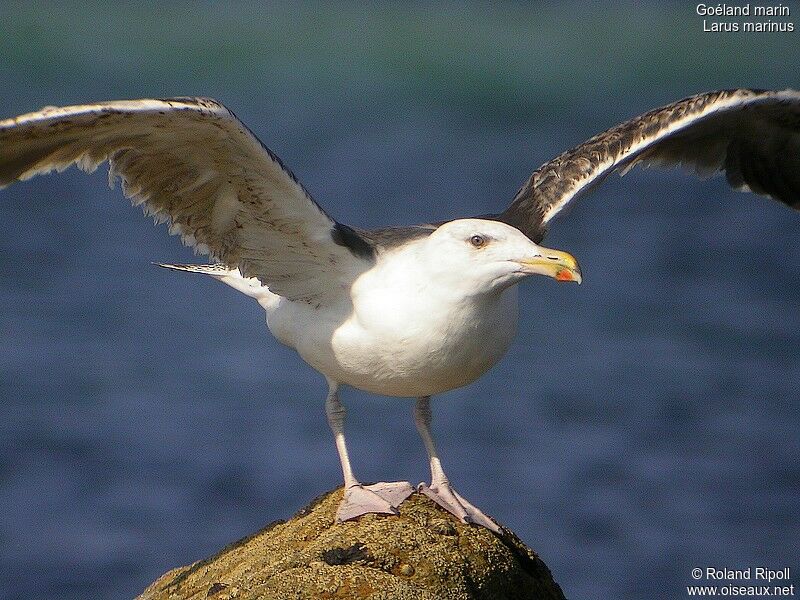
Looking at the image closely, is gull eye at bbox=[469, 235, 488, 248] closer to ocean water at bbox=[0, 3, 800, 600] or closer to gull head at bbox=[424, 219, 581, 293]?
gull head at bbox=[424, 219, 581, 293]

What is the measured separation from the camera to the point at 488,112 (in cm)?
3238

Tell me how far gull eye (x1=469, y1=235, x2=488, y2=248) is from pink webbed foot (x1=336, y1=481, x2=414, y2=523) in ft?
4.70

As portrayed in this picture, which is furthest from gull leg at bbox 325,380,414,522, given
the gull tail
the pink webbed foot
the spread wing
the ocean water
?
the ocean water

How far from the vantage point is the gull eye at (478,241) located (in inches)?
347

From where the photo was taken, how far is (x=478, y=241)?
29.0 feet

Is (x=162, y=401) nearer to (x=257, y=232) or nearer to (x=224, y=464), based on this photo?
(x=224, y=464)

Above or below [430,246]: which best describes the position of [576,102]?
above

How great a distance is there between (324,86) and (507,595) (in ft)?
83.4

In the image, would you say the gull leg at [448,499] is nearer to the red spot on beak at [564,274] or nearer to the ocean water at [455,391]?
the red spot on beak at [564,274]

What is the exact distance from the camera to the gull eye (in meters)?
8.81

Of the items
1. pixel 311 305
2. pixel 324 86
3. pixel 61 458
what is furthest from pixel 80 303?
pixel 311 305

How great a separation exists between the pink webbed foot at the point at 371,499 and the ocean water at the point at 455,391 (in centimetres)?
815

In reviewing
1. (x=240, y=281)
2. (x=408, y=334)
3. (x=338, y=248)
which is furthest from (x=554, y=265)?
(x=240, y=281)

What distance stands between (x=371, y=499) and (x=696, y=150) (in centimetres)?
404
